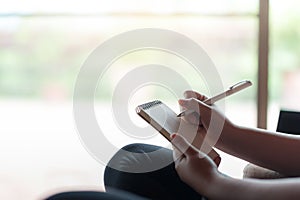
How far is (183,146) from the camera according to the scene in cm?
106

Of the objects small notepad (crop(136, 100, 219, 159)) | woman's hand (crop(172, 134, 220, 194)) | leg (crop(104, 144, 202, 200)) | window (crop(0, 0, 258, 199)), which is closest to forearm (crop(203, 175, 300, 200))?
woman's hand (crop(172, 134, 220, 194))

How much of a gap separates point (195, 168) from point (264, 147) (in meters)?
0.40

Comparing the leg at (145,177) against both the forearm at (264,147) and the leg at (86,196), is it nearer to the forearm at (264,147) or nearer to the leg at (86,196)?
the forearm at (264,147)

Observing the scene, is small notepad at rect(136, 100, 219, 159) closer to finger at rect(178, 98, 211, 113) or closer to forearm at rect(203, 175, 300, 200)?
finger at rect(178, 98, 211, 113)

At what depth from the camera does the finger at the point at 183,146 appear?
1.04m

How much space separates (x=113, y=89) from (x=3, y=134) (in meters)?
0.65

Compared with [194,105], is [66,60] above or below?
above

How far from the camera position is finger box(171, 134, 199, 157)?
104 centimetres

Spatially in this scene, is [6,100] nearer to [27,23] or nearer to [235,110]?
[27,23]

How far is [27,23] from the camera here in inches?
96.0

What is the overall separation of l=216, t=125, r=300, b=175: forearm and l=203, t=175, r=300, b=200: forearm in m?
0.38

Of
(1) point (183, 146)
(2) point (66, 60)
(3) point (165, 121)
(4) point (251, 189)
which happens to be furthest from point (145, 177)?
(2) point (66, 60)

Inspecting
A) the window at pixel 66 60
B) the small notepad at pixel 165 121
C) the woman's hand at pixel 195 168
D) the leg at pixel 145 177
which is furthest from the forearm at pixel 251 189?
the window at pixel 66 60

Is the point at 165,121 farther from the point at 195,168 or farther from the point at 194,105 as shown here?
the point at 195,168
